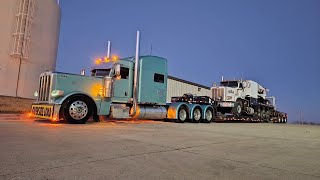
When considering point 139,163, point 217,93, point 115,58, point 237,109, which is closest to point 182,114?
point 115,58

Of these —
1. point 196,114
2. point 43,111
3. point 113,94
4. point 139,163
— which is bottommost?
point 139,163

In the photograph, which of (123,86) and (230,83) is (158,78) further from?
(230,83)

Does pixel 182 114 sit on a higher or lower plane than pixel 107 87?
lower

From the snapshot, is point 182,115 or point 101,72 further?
point 182,115

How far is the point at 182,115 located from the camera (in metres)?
14.5

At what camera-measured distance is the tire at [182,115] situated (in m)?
14.3

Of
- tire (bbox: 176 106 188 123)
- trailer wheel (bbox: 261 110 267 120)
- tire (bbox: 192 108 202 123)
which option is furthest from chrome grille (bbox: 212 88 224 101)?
trailer wheel (bbox: 261 110 267 120)

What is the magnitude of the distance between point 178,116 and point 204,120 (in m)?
2.48

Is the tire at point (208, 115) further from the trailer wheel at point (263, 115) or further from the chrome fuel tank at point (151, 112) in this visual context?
the trailer wheel at point (263, 115)

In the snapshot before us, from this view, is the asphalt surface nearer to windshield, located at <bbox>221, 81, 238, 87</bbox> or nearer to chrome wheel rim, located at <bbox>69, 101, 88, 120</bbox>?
chrome wheel rim, located at <bbox>69, 101, 88, 120</bbox>

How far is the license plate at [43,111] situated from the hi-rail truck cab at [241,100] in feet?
36.1

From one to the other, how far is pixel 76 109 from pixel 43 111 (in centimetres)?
130

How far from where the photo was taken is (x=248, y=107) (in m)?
20.3

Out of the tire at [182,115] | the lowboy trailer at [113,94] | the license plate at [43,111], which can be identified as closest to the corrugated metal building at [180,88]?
the tire at [182,115]
